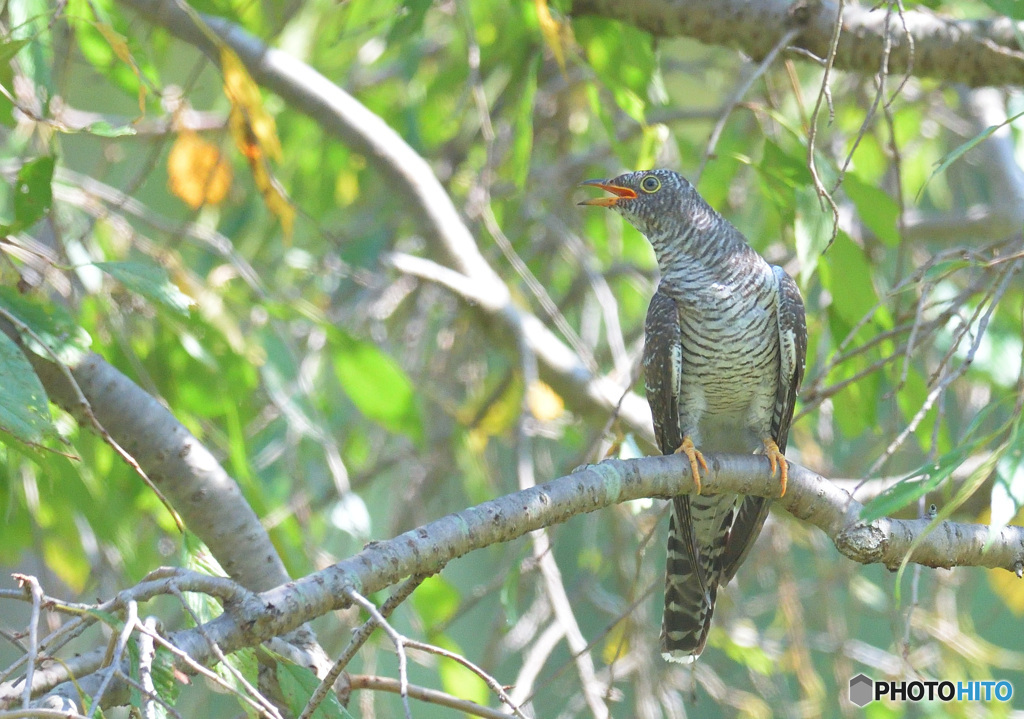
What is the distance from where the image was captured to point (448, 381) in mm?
4562

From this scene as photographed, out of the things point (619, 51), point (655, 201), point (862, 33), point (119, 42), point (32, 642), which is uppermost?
point (619, 51)

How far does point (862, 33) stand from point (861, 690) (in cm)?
238

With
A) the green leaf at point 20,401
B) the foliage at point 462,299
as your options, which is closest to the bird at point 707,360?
the foliage at point 462,299

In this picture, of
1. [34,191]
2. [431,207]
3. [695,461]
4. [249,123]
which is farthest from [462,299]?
[34,191]

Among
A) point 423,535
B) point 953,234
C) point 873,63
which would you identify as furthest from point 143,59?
point 953,234

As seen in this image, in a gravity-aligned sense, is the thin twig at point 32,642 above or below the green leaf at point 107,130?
below

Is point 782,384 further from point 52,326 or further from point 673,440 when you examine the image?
point 52,326

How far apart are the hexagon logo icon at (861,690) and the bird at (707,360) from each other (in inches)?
39.9

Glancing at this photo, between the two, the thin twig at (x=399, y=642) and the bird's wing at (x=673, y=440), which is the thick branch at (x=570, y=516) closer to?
the thin twig at (x=399, y=642)

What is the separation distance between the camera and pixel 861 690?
373 cm

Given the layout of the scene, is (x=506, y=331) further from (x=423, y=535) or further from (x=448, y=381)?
(x=423, y=535)

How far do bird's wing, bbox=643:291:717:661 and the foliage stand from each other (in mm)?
151

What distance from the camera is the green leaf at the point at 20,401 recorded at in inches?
61.8

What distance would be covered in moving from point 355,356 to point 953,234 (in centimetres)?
254
